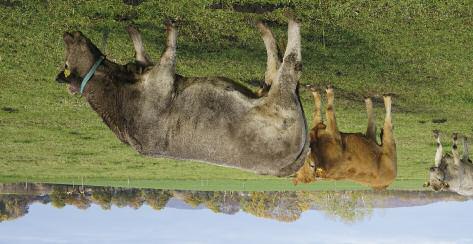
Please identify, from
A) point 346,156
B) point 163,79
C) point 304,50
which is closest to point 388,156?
point 346,156

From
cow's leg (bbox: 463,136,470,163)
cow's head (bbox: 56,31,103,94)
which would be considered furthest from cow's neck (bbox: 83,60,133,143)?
cow's leg (bbox: 463,136,470,163)

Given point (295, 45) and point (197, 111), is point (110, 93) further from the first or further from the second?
point (295, 45)

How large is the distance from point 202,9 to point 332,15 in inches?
75.7

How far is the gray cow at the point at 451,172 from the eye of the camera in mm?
13062

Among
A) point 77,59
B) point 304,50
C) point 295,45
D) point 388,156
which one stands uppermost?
point 304,50

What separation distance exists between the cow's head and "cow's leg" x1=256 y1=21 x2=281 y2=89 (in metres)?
2.06

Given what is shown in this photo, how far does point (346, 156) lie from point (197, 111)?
133 inches

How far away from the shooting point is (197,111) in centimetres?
690

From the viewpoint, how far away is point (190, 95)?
6.95 meters

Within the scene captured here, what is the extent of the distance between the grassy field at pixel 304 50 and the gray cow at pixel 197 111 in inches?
59.5

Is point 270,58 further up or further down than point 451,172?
further up

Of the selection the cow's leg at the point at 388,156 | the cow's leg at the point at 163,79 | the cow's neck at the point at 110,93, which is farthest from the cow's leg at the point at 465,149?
the cow's neck at the point at 110,93

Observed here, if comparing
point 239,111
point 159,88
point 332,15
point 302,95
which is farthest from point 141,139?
point 302,95

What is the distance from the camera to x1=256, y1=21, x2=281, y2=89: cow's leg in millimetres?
7352
